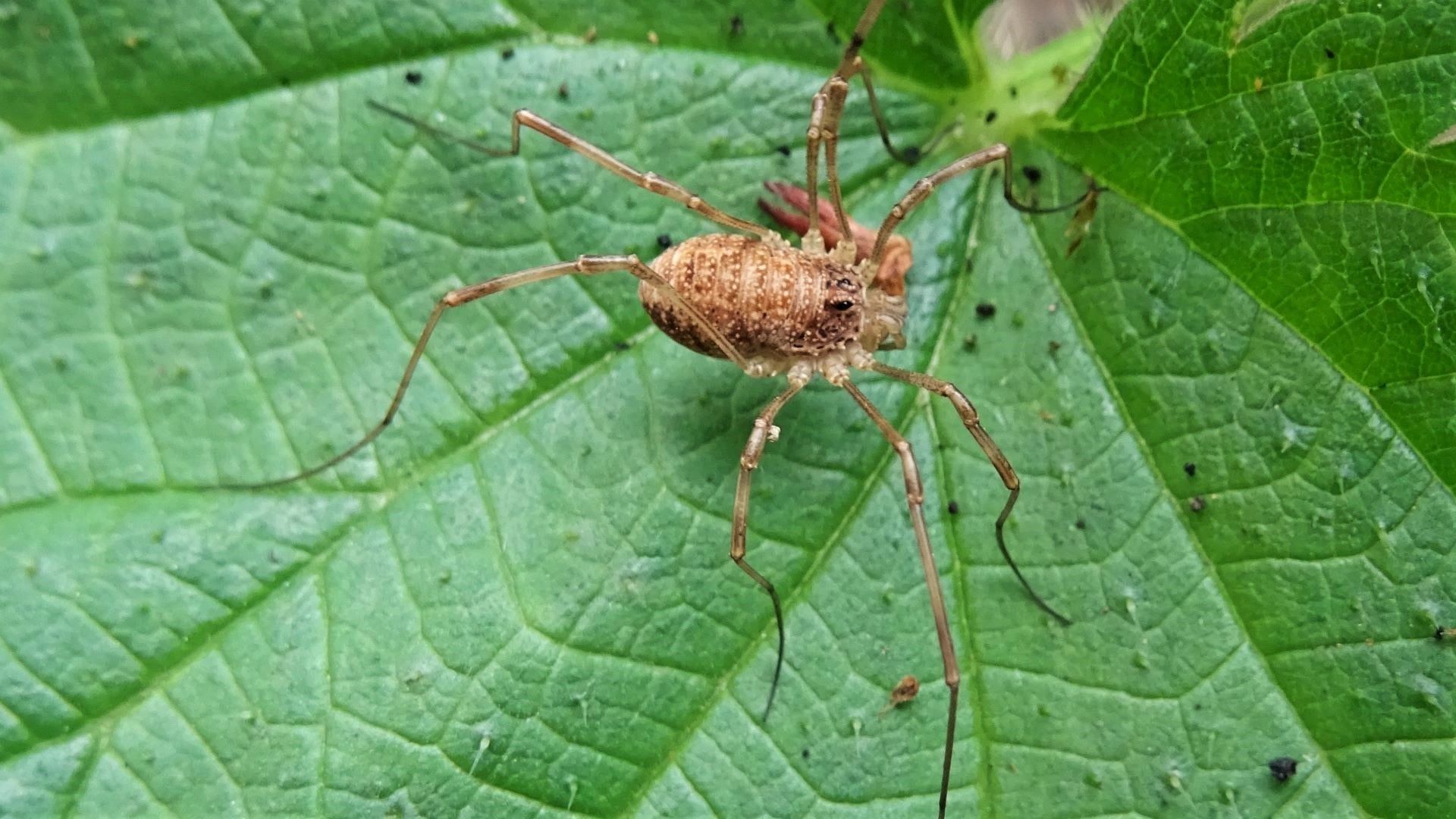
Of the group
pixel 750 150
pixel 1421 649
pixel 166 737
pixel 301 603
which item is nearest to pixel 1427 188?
pixel 1421 649

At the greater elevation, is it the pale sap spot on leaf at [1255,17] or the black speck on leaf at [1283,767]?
the pale sap spot on leaf at [1255,17]

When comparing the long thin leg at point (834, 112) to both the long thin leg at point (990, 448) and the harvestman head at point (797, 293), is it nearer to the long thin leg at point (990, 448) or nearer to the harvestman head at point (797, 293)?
the harvestman head at point (797, 293)

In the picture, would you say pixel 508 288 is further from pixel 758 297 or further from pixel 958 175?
pixel 958 175

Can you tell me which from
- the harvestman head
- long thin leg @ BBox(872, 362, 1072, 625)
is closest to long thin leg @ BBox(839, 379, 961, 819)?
the harvestman head

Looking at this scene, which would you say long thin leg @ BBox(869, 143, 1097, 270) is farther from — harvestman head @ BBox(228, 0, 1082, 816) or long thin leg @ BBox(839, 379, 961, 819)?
long thin leg @ BBox(839, 379, 961, 819)

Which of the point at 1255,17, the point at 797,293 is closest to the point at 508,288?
the point at 797,293

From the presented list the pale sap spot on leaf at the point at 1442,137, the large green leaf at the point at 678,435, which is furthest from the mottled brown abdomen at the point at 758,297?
the pale sap spot on leaf at the point at 1442,137

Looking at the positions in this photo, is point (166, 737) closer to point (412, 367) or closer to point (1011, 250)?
point (412, 367)

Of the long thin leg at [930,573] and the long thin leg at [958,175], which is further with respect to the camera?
Result: the long thin leg at [958,175]
